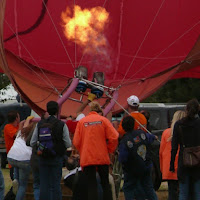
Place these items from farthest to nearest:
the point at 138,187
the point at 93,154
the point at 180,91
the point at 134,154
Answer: the point at 180,91 < the point at 138,187 < the point at 134,154 < the point at 93,154

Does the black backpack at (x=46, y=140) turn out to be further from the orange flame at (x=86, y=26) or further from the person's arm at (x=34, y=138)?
the orange flame at (x=86, y=26)

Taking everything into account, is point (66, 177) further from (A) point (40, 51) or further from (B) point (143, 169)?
(A) point (40, 51)

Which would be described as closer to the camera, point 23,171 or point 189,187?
point 189,187

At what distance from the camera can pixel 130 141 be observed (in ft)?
21.1

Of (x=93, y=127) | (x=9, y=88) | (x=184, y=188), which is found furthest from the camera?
(x=9, y=88)

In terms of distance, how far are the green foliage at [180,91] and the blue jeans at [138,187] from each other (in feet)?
44.5

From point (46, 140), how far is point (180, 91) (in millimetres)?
14498

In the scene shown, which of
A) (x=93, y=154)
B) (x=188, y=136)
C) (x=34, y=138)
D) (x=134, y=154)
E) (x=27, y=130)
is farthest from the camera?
(x=27, y=130)

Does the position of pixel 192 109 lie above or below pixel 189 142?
above

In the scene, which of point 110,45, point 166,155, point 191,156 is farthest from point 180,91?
point 191,156

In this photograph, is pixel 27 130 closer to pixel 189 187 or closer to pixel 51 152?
pixel 51 152

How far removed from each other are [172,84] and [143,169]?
50.9 feet

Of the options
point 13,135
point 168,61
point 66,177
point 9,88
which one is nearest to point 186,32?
point 168,61

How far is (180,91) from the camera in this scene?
2052 cm
